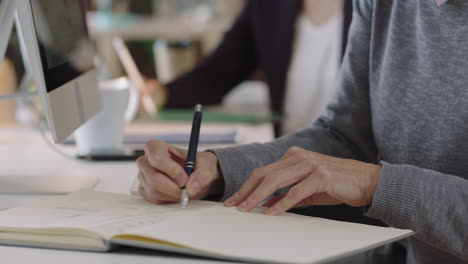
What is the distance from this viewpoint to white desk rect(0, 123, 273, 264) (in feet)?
2.30

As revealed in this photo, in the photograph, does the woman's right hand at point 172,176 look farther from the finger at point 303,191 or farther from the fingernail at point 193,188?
the finger at point 303,191

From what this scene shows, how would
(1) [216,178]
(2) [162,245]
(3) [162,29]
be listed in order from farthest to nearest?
(3) [162,29]
(1) [216,178]
(2) [162,245]

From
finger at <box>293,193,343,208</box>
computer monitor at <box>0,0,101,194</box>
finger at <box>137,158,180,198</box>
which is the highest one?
computer monitor at <box>0,0,101,194</box>

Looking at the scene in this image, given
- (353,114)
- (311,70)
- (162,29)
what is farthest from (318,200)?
(162,29)

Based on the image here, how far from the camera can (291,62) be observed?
82.1 inches

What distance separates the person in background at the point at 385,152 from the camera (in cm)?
79

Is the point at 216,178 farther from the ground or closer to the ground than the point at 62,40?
closer to the ground

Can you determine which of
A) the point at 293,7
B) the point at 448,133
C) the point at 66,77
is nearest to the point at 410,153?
the point at 448,133

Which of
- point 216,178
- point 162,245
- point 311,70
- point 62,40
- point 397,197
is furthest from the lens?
point 311,70

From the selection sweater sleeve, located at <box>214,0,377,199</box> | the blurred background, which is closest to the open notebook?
sweater sleeve, located at <box>214,0,377,199</box>

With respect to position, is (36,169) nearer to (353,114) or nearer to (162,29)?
(353,114)

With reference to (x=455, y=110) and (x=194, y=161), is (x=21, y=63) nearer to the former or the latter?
(x=194, y=161)

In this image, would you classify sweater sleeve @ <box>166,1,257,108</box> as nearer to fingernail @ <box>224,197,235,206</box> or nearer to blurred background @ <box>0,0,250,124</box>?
blurred background @ <box>0,0,250,124</box>

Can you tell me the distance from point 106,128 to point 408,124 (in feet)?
1.78
